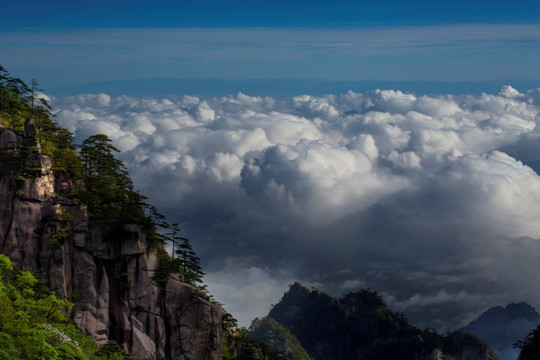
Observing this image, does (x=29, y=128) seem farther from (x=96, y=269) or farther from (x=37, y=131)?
(x=96, y=269)

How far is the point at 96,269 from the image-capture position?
60.7 metres

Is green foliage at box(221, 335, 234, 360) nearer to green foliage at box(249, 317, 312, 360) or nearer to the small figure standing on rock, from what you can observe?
the small figure standing on rock

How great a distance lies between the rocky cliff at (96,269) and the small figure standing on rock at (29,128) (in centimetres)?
76

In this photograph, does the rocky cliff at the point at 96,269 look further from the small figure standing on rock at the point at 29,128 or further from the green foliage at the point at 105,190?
the green foliage at the point at 105,190

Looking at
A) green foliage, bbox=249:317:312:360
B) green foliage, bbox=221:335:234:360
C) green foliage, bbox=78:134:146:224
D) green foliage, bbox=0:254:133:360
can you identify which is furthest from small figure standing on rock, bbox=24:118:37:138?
green foliage, bbox=249:317:312:360

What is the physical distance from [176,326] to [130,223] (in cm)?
1283

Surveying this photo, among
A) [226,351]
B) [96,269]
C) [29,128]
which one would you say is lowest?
[226,351]

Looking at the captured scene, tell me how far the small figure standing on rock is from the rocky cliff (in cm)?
76

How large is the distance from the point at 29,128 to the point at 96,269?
16.6 m

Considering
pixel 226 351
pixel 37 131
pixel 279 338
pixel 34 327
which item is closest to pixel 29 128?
→ pixel 37 131

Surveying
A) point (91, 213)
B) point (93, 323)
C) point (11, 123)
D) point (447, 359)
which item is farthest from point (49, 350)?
point (447, 359)

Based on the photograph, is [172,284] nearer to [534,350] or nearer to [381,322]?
[534,350]

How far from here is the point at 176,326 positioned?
64562 millimetres

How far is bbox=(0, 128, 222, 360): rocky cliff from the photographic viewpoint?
57.6 meters
